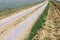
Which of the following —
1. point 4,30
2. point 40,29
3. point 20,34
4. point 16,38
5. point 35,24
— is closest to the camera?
point 16,38

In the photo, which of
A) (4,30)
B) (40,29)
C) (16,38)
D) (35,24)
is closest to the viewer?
(16,38)

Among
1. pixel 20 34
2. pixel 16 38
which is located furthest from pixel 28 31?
pixel 16 38

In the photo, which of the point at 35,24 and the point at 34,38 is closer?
the point at 34,38

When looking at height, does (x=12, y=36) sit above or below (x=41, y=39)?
above

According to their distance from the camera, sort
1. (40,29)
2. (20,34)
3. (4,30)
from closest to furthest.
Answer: (20,34) < (4,30) < (40,29)

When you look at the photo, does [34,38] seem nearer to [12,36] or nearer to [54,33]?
[12,36]

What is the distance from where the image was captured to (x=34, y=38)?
23.8 m

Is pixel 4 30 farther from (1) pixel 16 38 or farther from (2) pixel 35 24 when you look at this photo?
(2) pixel 35 24

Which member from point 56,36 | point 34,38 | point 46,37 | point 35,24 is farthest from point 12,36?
point 35,24

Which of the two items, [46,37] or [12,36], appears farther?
[46,37]

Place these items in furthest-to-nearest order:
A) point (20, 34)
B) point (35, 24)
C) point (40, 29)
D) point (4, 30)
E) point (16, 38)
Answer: point (35, 24)
point (40, 29)
point (4, 30)
point (20, 34)
point (16, 38)

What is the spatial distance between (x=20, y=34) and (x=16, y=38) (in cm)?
196

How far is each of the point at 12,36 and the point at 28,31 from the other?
403cm

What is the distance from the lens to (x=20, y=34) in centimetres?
2466
